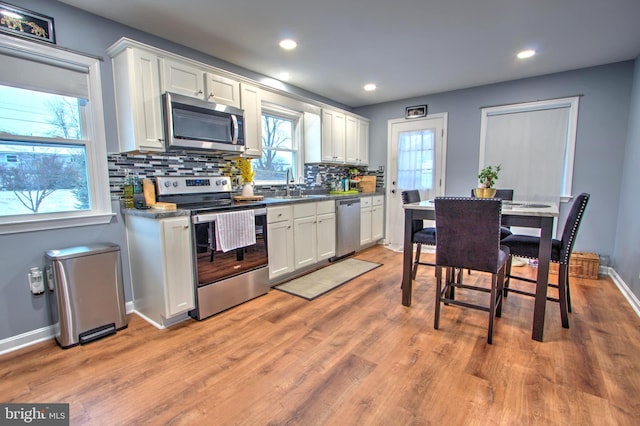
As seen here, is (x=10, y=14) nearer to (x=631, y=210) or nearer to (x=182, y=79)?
(x=182, y=79)

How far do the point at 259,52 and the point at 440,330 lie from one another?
3.03m

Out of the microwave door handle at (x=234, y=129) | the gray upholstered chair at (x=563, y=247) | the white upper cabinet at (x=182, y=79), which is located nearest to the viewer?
the gray upholstered chair at (x=563, y=247)

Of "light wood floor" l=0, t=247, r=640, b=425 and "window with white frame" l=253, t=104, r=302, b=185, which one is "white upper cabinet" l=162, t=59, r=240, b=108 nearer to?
"window with white frame" l=253, t=104, r=302, b=185

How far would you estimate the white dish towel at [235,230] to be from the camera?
2479mm

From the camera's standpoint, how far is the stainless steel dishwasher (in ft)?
13.2

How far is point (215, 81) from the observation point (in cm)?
280

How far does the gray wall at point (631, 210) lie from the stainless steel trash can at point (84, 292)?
431cm

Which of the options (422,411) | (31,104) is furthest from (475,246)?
(31,104)

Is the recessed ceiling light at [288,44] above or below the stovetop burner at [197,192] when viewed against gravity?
above

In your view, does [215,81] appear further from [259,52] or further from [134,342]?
[134,342]

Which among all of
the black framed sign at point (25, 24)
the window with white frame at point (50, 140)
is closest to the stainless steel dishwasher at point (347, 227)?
the window with white frame at point (50, 140)

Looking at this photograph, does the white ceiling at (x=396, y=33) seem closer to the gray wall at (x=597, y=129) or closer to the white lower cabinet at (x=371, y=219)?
the gray wall at (x=597, y=129)

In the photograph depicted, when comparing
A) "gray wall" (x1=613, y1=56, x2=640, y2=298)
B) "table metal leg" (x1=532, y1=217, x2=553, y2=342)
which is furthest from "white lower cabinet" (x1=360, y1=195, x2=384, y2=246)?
"gray wall" (x1=613, y1=56, x2=640, y2=298)

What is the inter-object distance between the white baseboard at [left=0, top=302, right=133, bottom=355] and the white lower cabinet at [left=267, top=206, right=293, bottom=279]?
1.74 meters
